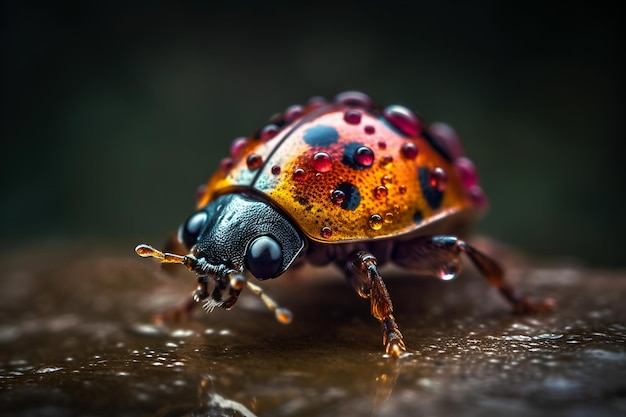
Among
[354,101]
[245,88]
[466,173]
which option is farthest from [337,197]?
[245,88]

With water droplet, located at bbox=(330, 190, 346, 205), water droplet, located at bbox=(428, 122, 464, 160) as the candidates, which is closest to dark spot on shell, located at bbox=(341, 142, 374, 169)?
water droplet, located at bbox=(330, 190, 346, 205)

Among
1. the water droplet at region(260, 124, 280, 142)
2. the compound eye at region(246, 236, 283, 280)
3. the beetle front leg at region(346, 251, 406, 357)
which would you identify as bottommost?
the beetle front leg at region(346, 251, 406, 357)

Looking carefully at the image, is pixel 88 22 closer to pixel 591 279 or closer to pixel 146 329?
pixel 146 329

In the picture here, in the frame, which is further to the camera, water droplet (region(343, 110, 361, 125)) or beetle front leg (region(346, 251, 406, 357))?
water droplet (region(343, 110, 361, 125))

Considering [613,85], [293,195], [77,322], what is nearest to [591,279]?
[293,195]

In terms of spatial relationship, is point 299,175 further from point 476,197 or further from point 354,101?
point 476,197

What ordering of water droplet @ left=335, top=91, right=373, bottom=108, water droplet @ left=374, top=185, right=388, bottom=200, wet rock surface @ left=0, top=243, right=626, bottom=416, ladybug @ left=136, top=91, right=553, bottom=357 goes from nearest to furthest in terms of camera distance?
wet rock surface @ left=0, top=243, right=626, bottom=416, ladybug @ left=136, top=91, right=553, bottom=357, water droplet @ left=374, top=185, right=388, bottom=200, water droplet @ left=335, top=91, right=373, bottom=108

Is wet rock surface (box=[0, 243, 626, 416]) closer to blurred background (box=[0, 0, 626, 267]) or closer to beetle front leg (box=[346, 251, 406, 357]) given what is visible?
beetle front leg (box=[346, 251, 406, 357])
